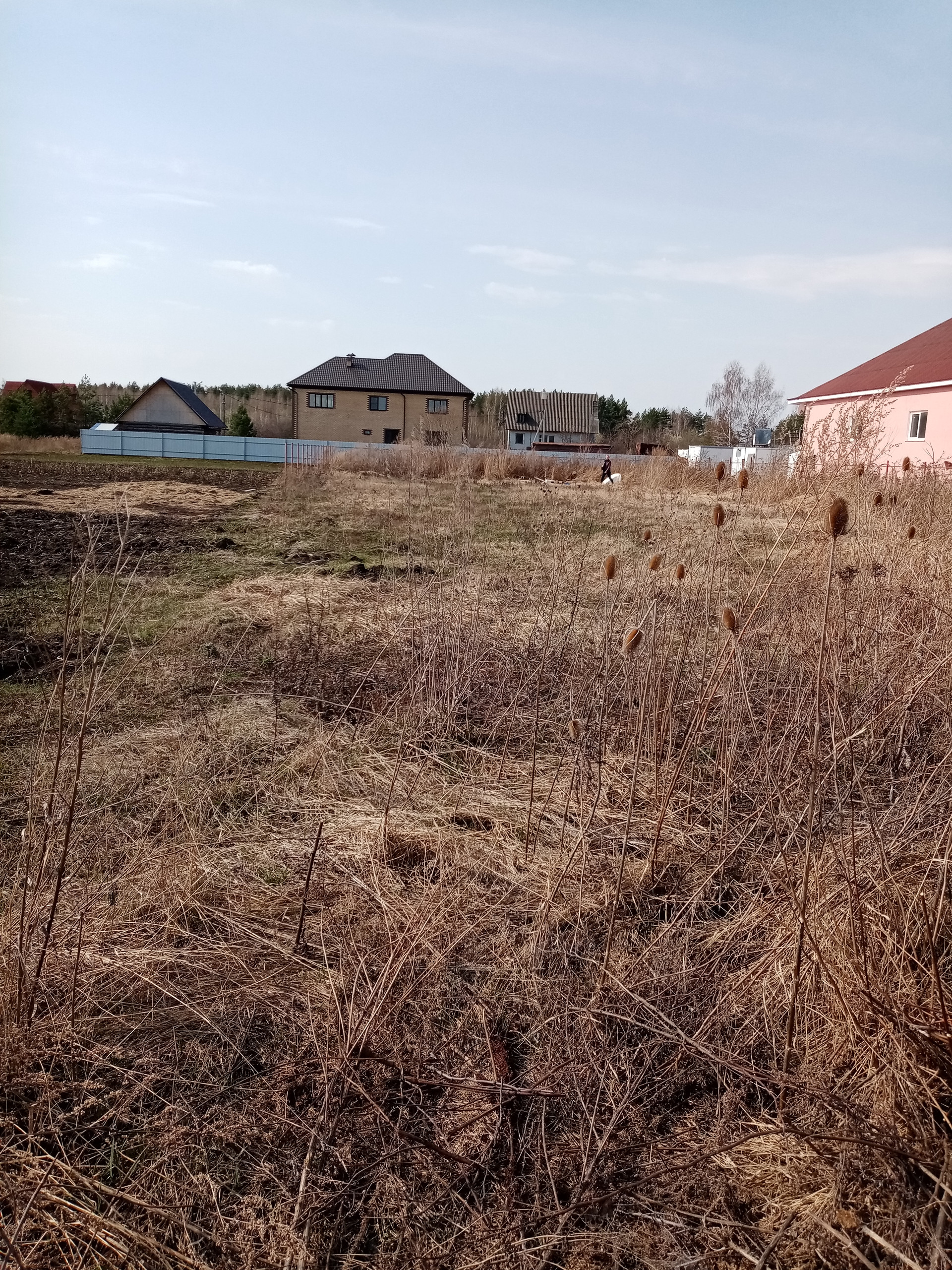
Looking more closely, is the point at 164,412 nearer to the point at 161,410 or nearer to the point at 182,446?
the point at 161,410

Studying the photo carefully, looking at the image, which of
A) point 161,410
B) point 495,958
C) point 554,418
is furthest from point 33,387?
point 495,958

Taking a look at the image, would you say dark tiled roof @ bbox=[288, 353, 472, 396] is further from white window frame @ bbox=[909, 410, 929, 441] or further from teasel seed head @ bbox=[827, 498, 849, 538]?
teasel seed head @ bbox=[827, 498, 849, 538]

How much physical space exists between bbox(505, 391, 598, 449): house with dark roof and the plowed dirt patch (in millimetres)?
40881

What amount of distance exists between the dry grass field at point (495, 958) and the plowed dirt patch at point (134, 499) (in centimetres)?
995

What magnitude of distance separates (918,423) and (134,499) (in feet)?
65.7

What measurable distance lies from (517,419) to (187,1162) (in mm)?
59526

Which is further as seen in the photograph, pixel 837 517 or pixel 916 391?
pixel 916 391

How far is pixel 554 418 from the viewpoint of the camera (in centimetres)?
5816

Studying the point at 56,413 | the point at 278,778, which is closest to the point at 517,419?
the point at 56,413

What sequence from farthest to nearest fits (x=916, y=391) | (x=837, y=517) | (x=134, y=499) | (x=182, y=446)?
1. (x=182, y=446)
2. (x=916, y=391)
3. (x=134, y=499)
4. (x=837, y=517)

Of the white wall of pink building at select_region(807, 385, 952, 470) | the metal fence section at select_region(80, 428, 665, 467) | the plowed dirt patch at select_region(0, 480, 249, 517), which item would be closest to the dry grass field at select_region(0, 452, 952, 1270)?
the plowed dirt patch at select_region(0, 480, 249, 517)

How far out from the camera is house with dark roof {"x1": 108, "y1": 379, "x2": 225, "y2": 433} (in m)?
48.6

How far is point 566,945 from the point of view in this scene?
2.44 metres

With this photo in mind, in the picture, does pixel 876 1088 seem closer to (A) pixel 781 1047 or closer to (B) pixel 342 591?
(A) pixel 781 1047
